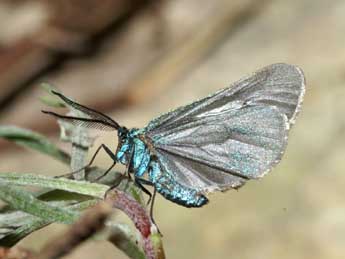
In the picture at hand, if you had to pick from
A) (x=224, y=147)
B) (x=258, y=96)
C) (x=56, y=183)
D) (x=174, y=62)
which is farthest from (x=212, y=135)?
(x=174, y=62)

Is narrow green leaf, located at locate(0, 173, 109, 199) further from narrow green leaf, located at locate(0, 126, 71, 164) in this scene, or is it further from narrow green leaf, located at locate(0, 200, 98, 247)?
narrow green leaf, located at locate(0, 126, 71, 164)

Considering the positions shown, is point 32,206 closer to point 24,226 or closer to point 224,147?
point 24,226

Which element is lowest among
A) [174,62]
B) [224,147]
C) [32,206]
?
[32,206]

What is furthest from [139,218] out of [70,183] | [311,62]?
[311,62]

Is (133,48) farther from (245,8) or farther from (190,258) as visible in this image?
(190,258)

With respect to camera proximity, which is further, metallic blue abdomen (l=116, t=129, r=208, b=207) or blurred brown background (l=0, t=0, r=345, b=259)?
blurred brown background (l=0, t=0, r=345, b=259)

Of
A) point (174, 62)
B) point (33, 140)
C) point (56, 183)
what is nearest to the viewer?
point (56, 183)

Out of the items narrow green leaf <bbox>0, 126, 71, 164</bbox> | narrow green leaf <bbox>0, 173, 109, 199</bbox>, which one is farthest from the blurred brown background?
narrow green leaf <bbox>0, 173, 109, 199</bbox>
